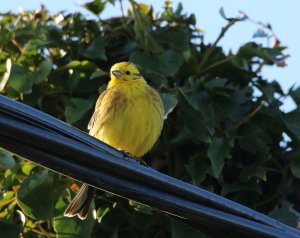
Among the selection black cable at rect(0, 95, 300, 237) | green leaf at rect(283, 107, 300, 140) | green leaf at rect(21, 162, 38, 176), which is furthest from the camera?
green leaf at rect(283, 107, 300, 140)

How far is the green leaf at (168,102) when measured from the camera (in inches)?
134

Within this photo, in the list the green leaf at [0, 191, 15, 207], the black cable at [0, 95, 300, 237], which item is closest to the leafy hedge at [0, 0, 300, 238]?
the green leaf at [0, 191, 15, 207]

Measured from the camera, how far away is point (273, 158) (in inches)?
145

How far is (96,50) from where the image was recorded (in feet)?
12.4

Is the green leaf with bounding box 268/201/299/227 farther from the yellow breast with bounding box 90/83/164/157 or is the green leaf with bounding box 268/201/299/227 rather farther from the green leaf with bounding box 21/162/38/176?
the green leaf with bounding box 21/162/38/176

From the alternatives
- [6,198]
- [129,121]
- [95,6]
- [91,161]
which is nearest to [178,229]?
[129,121]

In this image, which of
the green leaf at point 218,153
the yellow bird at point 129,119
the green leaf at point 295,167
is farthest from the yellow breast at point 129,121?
the green leaf at point 295,167

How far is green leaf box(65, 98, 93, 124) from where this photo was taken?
11.3 feet

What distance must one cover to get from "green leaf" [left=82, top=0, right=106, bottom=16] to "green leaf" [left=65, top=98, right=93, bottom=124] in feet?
1.78

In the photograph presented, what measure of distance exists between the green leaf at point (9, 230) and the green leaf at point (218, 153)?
2.65ft

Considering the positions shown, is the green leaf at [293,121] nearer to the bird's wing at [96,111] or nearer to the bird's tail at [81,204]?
the bird's wing at [96,111]

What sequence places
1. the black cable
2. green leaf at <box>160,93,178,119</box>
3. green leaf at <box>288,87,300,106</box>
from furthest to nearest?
green leaf at <box>288,87,300,106</box>, green leaf at <box>160,93,178,119</box>, the black cable

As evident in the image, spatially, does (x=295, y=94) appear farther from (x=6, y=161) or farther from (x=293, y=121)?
(x=6, y=161)

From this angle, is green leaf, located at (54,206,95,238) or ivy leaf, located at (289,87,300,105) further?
ivy leaf, located at (289,87,300,105)
